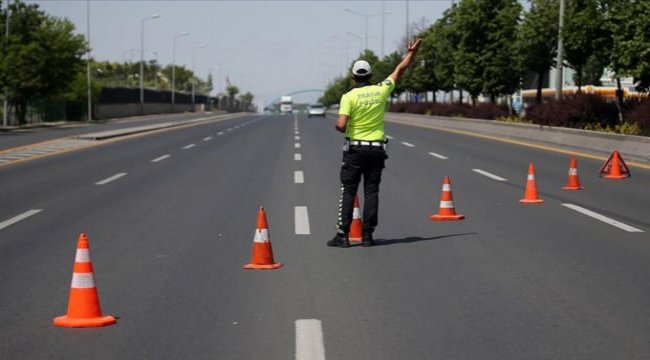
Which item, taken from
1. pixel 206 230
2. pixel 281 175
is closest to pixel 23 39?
pixel 281 175

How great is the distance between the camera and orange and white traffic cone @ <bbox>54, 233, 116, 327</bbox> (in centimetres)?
676

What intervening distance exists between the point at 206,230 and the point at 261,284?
369 cm

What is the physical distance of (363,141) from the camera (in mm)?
10336

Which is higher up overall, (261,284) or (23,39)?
(23,39)

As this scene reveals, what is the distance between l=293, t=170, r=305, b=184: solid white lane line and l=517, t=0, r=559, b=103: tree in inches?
971

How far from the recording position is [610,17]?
31.9 meters

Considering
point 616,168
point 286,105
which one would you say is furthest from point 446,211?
point 286,105

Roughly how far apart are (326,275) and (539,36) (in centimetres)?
3758

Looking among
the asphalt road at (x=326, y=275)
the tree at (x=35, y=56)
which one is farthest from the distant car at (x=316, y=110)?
the asphalt road at (x=326, y=275)

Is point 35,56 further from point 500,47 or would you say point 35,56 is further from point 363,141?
point 363,141

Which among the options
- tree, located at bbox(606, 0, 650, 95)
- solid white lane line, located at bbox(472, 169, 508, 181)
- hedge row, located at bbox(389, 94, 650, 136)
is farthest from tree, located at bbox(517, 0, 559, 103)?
solid white lane line, located at bbox(472, 169, 508, 181)

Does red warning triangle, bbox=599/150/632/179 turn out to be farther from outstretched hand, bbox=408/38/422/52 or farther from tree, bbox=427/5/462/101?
tree, bbox=427/5/462/101

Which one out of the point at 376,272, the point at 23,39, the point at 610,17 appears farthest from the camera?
the point at 23,39

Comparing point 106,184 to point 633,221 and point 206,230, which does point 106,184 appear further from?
point 633,221
